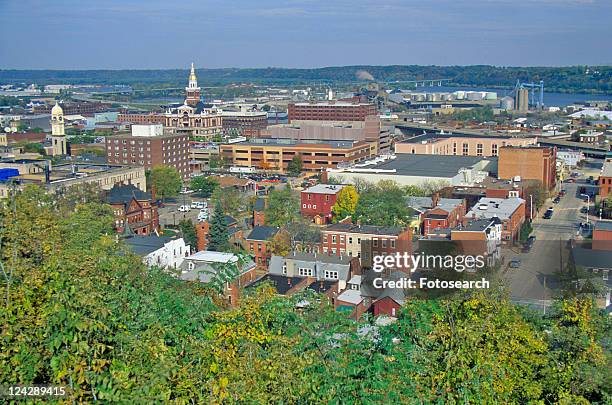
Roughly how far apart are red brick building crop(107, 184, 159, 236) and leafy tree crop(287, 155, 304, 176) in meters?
9.36

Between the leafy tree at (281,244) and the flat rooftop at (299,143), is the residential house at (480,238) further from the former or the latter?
the flat rooftop at (299,143)

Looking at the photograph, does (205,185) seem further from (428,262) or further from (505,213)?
(428,262)

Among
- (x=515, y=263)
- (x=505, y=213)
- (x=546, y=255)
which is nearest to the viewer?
(x=515, y=263)

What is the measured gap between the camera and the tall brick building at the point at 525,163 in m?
18.9

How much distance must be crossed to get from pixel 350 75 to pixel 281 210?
313 ft

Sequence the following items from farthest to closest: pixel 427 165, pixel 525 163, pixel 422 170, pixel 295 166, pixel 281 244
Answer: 1. pixel 295 166
2. pixel 427 165
3. pixel 422 170
4. pixel 525 163
5. pixel 281 244

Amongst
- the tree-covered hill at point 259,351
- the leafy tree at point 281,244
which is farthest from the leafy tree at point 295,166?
the tree-covered hill at point 259,351

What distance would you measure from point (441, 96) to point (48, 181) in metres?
49.3

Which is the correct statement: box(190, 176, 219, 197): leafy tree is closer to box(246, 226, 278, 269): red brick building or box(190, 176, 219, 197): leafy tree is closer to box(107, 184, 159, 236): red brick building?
box(107, 184, 159, 236): red brick building

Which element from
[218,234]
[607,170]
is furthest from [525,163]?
[218,234]

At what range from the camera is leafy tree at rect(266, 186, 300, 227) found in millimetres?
14230

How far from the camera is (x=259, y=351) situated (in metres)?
3.21

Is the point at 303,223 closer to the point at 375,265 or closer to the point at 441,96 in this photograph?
the point at 375,265

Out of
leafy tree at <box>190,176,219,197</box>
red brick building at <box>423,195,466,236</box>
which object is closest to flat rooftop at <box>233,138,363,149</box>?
leafy tree at <box>190,176,219,197</box>
